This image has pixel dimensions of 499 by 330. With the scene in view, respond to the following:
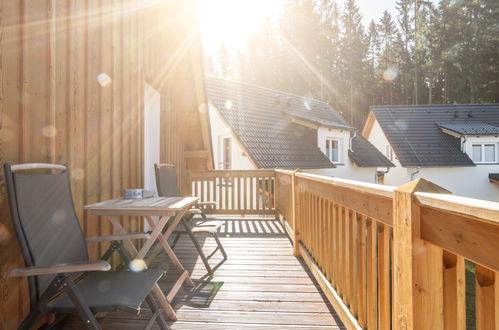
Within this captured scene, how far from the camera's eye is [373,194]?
69.9 inches

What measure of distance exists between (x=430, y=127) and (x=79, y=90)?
Answer: 71.6 feet

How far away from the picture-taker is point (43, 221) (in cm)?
198

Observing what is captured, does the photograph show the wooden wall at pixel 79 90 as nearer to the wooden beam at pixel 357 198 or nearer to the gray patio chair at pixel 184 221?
the gray patio chair at pixel 184 221

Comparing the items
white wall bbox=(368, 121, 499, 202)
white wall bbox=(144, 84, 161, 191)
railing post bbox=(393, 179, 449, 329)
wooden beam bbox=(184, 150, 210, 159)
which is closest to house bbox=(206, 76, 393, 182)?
white wall bbox=(368, 121, 499, 202)

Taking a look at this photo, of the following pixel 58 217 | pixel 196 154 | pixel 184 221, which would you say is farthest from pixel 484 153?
pixel 58 217

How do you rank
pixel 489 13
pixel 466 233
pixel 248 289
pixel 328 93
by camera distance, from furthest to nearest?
pixel 328 93 → pixel 489 13 → pixel 248 289 → pixel 466 233

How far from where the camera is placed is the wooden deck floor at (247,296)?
244cm

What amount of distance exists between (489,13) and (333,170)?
23426 mm

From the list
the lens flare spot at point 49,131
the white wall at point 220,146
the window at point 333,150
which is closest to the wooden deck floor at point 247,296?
the lens flare spot at point 49,131

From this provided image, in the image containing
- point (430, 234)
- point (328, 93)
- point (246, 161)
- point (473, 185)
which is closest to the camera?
point (430, 234)

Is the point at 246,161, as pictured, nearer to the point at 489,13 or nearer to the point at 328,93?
the point at 328,93

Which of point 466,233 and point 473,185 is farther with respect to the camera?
point 473,185

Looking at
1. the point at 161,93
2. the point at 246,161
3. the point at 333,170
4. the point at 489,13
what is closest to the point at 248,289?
the point at 161,93

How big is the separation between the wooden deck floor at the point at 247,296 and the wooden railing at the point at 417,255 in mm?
359
